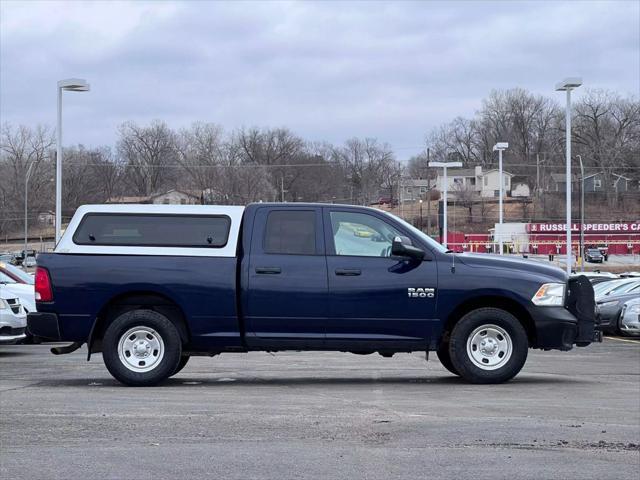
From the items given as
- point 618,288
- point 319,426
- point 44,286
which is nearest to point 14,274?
point 44,286

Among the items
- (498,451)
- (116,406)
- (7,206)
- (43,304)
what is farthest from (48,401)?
(7,206)

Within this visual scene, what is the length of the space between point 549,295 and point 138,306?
15.1 feet

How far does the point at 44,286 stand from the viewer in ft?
34.5

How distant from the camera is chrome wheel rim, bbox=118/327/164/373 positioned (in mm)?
10547

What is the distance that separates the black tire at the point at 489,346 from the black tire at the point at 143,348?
3.10m

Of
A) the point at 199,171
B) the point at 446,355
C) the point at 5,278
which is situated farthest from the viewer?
the point at 199,171

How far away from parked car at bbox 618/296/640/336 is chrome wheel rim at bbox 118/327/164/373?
1262 centimetres

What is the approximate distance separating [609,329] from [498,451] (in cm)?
1503

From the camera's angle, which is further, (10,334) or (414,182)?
(414,182)

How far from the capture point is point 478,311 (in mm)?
10672

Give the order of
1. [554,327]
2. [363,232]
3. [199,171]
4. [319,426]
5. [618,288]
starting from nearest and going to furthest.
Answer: [319,426] → [554,327] → [363,232] → [618,288] → [199,171]

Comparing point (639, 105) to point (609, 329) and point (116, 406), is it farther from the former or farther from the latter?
point (116, 406)

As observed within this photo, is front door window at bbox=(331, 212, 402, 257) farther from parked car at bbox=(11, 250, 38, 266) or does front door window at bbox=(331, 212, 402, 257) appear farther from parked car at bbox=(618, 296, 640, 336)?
parked car at bbox=(11, 250, 38, 266)

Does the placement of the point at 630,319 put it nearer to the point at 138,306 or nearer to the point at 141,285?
the point at 138,306
